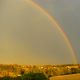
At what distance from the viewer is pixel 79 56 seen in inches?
204

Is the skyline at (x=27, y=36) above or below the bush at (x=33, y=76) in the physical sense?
above

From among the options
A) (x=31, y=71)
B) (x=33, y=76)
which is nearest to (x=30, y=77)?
(x=33, y=76)

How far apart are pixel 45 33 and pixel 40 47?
0.34 metres

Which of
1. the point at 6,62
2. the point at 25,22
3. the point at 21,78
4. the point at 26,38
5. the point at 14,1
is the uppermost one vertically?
the point at 14,1

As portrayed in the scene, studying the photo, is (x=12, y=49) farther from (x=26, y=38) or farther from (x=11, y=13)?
(x=11, y=13)

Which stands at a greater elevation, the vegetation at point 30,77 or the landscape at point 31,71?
the landscape at point 31,71

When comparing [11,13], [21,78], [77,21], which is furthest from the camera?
[77,21]

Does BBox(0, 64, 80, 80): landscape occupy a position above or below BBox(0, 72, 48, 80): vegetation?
above

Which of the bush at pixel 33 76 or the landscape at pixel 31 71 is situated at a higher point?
the landscape at pixel 31 71

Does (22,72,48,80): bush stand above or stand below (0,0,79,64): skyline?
below

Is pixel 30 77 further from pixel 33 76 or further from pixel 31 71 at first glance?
pixel 31 71

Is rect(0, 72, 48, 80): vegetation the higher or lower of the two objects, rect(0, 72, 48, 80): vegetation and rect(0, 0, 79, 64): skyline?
the lower

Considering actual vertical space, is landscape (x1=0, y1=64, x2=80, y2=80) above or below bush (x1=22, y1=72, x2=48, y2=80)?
above

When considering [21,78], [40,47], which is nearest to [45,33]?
[40,47]
